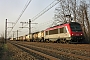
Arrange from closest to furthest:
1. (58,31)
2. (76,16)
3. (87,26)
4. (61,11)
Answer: (58,31)
(87,26)
(76,16)
(61,11)

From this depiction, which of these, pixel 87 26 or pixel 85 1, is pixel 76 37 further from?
pixel 85 1

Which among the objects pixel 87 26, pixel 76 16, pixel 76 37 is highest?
pixel 76 16

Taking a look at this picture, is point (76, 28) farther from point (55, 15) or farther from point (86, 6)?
point (55, 15)

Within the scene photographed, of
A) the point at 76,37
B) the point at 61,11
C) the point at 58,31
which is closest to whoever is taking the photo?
the point at 76,37

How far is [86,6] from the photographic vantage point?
37.0 metres

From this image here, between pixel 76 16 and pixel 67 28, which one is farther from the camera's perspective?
pixel 76 16

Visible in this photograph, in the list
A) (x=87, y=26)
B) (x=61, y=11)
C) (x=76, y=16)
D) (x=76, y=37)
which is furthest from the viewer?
(x=61, y=11)

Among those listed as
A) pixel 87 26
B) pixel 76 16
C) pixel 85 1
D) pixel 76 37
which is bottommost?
pixel 76 37

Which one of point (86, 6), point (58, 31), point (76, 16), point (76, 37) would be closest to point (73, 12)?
point (76, 16)

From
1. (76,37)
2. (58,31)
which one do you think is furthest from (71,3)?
(76,37)

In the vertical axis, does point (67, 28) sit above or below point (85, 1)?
below

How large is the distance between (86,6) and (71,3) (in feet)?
14.9

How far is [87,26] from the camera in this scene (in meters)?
36.4

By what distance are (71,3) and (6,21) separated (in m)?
17.4
